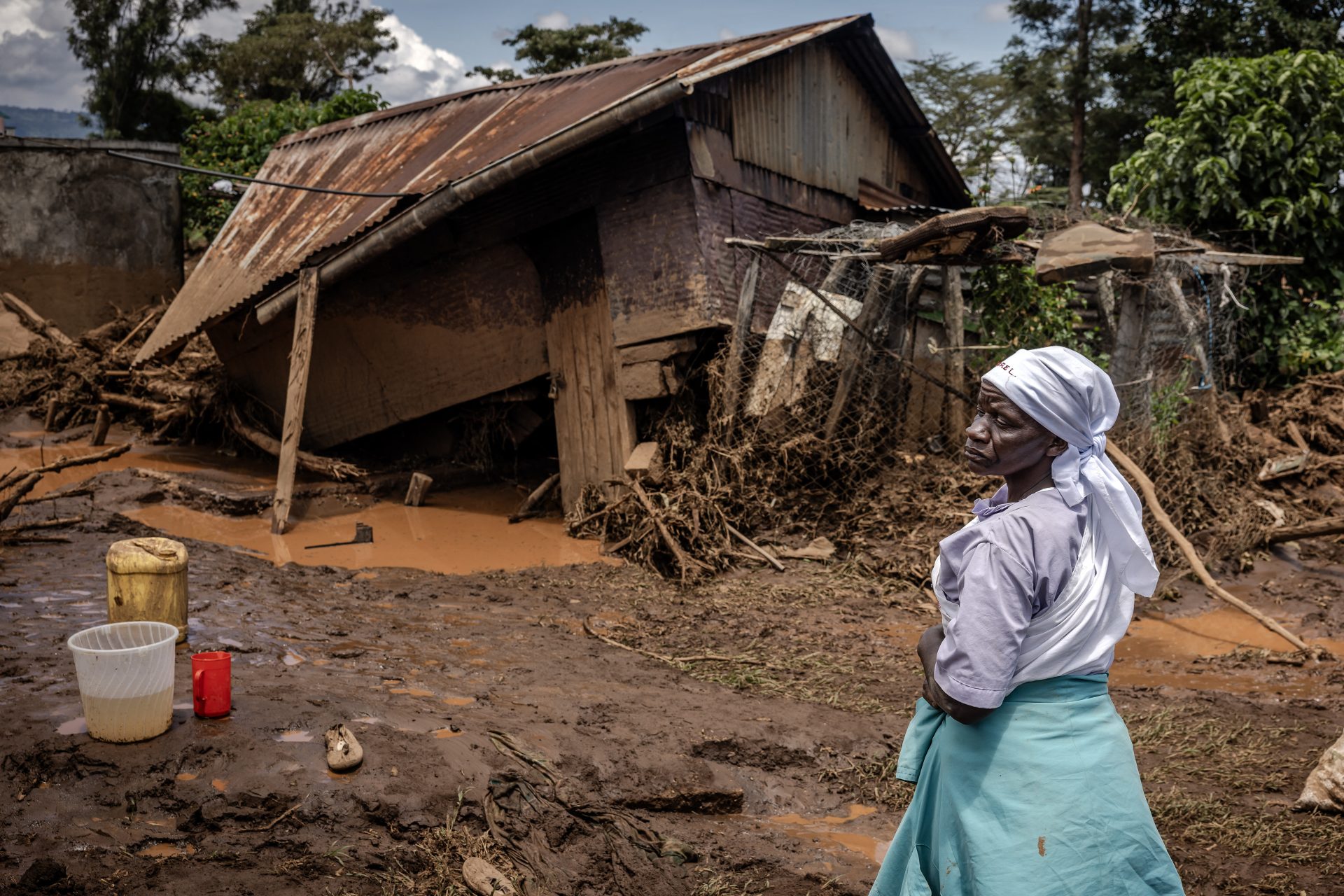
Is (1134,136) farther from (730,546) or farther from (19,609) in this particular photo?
(19,609)

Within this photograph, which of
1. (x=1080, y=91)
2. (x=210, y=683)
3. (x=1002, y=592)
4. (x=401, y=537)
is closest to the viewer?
(x=1002, y=592)

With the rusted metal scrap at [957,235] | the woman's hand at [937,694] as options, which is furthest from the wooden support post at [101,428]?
the woman's hand at [937,694]

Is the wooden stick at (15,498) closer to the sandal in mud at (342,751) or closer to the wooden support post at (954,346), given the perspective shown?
the sandal in mud at (342,751)

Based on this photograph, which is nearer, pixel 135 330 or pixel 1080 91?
pixel 135 330

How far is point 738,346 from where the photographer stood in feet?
26.7

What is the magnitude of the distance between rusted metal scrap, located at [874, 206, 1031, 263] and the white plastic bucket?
185 inches

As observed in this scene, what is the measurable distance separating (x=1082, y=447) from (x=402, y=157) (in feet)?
32.1

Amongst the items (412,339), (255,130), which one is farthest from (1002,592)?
(255,130)

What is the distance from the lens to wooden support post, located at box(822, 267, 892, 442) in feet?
26.0

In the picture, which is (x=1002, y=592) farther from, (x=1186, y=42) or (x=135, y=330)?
(x=1186, y=42)

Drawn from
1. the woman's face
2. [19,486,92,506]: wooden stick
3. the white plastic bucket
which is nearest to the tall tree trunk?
[19,486,92,506]: wooden stick

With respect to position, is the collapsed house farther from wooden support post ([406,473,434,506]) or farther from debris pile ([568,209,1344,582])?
wooden support post ([406,473,434,506])

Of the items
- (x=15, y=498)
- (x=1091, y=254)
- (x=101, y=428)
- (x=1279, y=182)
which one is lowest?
(x=15, y=498)

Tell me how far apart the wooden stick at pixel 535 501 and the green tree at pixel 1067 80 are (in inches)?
547
